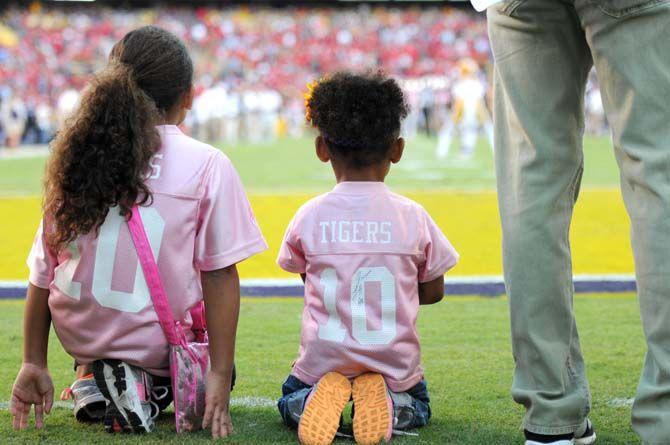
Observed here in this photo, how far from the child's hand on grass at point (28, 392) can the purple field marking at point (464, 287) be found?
8.12 feet

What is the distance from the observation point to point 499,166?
8.27 ft

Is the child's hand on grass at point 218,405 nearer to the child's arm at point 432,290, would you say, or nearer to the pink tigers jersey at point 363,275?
the pink tigers jersey at point 363,275

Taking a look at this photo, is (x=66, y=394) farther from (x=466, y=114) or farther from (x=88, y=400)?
(x=466, y=114)

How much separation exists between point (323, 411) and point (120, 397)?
1.76 feet

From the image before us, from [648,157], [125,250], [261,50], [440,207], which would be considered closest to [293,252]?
[125,250]

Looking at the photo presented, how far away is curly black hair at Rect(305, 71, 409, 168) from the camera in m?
3.01

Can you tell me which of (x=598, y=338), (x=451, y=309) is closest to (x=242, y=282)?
(x=451, y=309)

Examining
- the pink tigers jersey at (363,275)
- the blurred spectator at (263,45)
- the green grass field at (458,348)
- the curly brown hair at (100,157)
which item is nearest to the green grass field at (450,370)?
the green grass field at (458,348)

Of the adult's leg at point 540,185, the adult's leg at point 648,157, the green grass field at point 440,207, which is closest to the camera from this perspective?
the adult's leg at point 648,157

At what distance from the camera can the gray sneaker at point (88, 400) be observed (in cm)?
285

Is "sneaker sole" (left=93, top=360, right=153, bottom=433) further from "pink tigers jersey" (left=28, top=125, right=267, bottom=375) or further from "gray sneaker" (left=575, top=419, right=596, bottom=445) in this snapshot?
"gray sneaker" (left=575, top=419, right=596, bottom=445)

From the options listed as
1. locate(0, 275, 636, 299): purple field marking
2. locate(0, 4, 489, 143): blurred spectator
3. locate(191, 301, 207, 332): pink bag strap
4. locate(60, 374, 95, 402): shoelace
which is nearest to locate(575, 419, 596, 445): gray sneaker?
locate(191, 301, 207, 332): pink bag strap

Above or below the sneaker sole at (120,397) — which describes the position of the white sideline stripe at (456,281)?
below

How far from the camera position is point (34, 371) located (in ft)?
9.14
